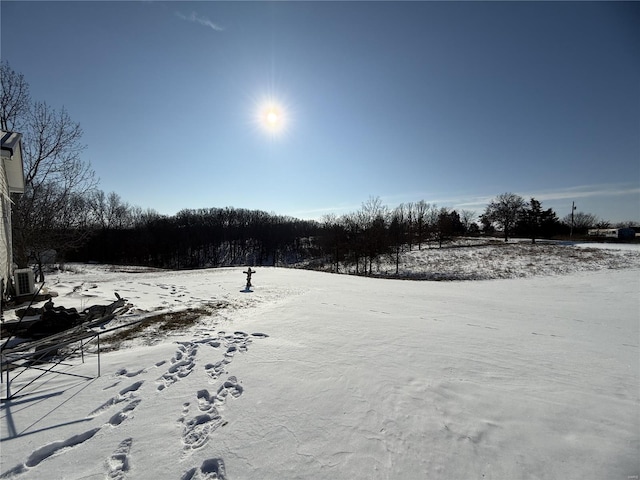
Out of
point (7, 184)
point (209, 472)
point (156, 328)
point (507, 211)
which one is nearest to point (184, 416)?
point (209, 472)

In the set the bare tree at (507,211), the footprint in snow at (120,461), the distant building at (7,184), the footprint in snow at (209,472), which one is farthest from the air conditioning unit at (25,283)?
the bare tree at (507,211)

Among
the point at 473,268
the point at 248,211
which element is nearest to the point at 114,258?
the point at 248,211

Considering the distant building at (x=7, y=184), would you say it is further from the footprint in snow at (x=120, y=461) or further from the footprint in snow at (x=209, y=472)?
the footprint in snow at (x=209, y=472)

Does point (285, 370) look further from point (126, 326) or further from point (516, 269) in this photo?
point (516, 269)

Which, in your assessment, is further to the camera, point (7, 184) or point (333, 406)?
point (7, 184)

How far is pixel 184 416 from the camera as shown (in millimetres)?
3150

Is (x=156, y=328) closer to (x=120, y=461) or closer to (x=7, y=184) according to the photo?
(x=120, y=461)

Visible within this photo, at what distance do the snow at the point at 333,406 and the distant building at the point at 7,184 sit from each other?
743 cm

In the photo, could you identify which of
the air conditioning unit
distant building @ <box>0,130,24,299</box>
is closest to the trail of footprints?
distant building @ <box>0,130,24,299</box>

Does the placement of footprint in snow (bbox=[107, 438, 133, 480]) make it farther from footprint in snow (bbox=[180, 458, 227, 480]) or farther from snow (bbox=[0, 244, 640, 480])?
footprint in snow (bbox=[180, 458, 227, 480])

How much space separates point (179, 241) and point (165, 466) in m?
65.6

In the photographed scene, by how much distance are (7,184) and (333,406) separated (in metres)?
15.9

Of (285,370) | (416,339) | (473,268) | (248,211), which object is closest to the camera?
(285,370)

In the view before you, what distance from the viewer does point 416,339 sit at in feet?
19.5
